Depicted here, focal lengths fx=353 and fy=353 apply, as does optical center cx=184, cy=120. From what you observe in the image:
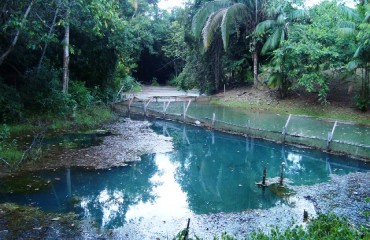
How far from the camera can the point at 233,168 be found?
11914 millimetres

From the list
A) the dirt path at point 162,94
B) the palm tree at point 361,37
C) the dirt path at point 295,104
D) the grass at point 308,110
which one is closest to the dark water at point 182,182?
the grass at point 308,110

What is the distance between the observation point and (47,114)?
50.3 ft

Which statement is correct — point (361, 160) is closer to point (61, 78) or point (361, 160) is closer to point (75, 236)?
point (75, 236)

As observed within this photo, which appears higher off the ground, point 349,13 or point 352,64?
point 349,13

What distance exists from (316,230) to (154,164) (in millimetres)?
8045

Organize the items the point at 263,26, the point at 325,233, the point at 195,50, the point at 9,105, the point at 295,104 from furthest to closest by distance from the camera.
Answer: the point at 195,50, the point at 263,26, the point at 295,104, the point at 9,105, the point at 325,233

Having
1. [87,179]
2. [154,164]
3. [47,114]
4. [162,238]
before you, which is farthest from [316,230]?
[47,114]

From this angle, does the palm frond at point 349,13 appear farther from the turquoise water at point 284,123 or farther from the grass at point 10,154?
the grass at point 10,154

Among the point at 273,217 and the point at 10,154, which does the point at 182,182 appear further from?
the point at 10,154

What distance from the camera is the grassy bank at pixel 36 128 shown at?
1049 cm

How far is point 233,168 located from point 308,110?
11288mm

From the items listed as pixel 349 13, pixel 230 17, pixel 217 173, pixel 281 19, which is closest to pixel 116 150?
pixel 217 173

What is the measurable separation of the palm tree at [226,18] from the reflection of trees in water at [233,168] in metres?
8.59

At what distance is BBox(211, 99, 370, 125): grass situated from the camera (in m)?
19.2
